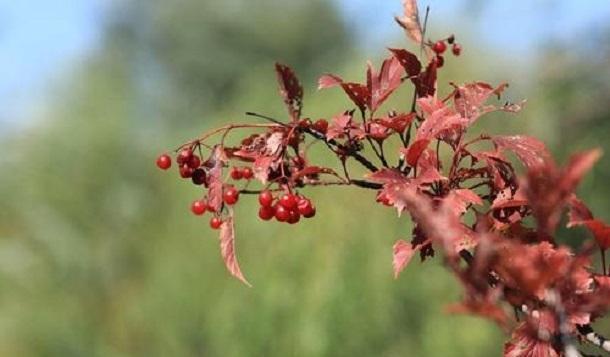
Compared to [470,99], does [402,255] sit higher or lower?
lower

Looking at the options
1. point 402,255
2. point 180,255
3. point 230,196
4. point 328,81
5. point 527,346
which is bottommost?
point 527,346

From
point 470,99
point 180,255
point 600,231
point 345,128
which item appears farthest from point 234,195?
point 180,255

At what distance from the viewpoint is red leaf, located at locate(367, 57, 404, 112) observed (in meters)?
1.09

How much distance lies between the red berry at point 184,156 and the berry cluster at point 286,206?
0.08 metres

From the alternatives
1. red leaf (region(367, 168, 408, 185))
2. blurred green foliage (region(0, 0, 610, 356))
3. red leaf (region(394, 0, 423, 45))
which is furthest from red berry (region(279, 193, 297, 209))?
blurred green foliage (region(0, 0, 610, 356))

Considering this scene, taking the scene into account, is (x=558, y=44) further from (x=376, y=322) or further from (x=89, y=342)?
(x=89, y=342)

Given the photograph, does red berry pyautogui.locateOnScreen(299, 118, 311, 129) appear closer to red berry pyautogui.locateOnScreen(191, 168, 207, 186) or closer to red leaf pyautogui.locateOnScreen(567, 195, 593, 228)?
red berry pyautogui.locateOnScreen(191, 168, 207, 186)

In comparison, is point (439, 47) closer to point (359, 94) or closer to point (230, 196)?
point (359, 94)

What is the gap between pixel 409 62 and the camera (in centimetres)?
108

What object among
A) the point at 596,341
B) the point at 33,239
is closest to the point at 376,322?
the point at 33,239

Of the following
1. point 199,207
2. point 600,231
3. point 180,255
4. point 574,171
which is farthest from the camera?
point 180,255

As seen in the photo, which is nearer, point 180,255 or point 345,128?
point 345,128

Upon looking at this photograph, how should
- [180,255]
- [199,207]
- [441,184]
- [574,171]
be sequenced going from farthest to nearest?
[180,255] < [199,207] < [441,184] < [574,171]

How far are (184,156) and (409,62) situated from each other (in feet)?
0.74
